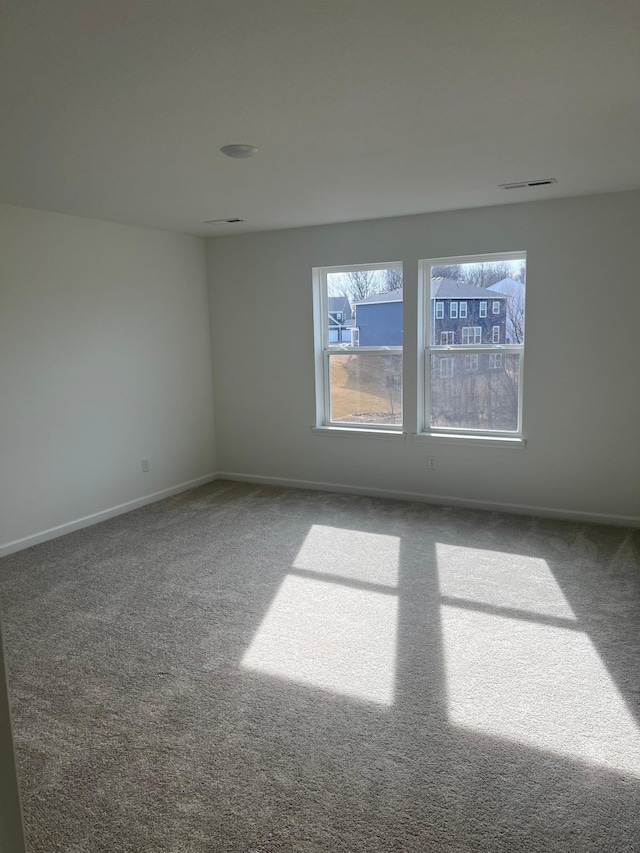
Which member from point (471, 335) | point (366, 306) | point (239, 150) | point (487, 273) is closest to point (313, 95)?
point (239, 150)

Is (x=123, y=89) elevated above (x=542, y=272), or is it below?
above

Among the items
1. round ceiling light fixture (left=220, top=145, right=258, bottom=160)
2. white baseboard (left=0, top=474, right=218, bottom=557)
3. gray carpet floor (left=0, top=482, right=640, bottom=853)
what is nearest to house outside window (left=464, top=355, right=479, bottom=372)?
gray carpet floor (left=0, top=482, right=640, bottom=853)

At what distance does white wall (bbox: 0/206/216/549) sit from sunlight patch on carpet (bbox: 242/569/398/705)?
210 cm

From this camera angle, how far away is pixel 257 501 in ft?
17.6

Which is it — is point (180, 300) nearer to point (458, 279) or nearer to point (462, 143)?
point (458, 279)

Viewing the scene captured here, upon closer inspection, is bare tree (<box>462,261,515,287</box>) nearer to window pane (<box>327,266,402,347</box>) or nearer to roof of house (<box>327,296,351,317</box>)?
window pane (<box>327,266,402,347</box>)

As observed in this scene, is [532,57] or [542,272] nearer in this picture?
[532,57]

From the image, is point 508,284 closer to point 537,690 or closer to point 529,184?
point 529,184

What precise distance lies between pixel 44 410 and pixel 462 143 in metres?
3.35

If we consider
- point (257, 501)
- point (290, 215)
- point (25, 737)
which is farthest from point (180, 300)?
point (25, 737)

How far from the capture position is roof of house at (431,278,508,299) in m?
4.86

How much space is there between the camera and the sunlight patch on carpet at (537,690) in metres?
2.25

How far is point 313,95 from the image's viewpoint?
2254 mm

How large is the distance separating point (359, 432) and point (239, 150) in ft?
9.77
